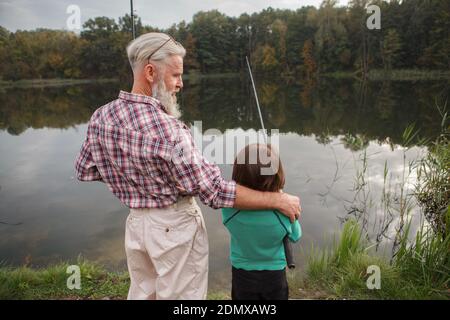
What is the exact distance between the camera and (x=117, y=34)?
48.6 m

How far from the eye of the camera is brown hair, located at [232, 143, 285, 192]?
59.0 inches

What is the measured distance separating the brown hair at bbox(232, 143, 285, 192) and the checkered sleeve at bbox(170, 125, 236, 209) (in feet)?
0.52

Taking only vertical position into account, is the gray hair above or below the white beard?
above

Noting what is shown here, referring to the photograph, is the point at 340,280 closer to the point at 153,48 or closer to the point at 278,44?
the point at 153,48

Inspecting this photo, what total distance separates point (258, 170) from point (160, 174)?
424 millimetres

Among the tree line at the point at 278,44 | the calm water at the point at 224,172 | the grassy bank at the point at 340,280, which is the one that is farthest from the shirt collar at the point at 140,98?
the tree line at the point at 278,44

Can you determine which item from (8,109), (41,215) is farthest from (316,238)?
(8,109)

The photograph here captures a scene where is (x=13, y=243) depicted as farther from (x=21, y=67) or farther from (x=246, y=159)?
(x=21, y=67)

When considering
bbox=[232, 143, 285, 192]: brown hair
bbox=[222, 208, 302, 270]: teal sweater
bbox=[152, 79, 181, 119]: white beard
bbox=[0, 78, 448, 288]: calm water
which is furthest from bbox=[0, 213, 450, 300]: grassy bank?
bbox=[152, 79, 181, 119]: white beard

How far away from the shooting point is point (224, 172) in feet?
22.2

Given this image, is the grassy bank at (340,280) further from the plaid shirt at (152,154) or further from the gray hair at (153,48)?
the gray hair at (153,48)

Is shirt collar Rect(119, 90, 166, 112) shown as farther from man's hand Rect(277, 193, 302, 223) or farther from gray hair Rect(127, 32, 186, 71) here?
man's hand Rect(277, 193, 302, 223)

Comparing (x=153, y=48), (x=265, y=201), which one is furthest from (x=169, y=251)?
(x=153, y=48)
